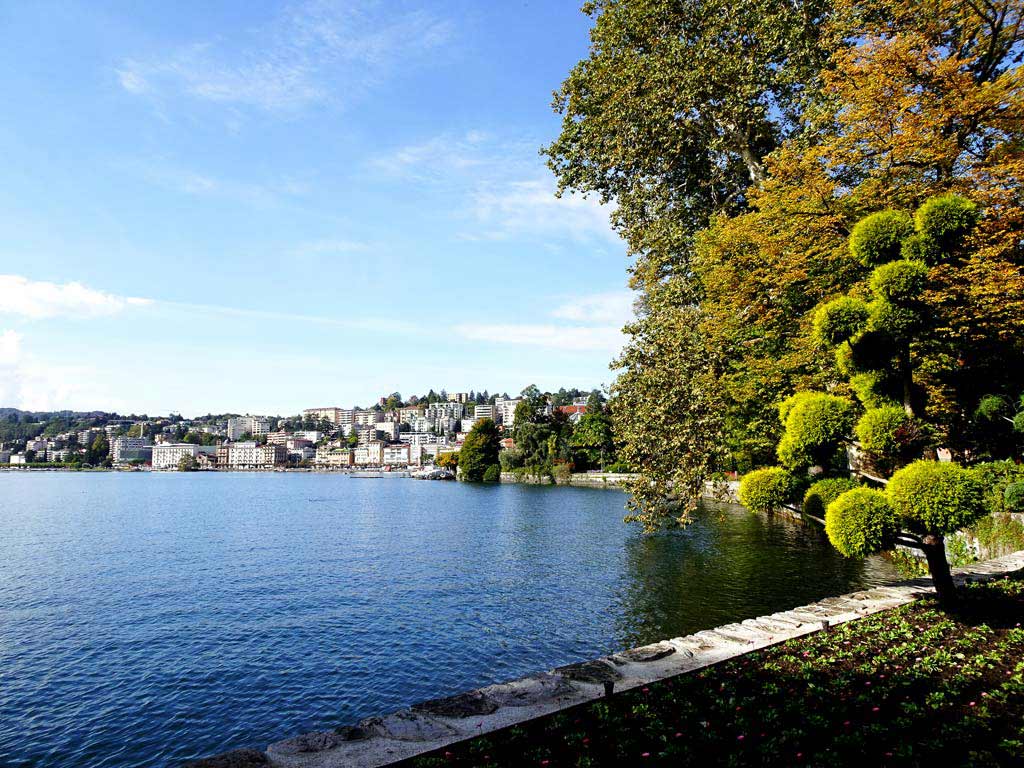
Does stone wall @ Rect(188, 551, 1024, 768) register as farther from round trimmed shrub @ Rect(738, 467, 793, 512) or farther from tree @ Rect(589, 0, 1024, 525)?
tree @ Rect(589, 0, 1024, 525)

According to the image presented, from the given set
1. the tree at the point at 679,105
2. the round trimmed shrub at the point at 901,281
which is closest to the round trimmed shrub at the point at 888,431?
the round trimmed shrub at the point at 901,281

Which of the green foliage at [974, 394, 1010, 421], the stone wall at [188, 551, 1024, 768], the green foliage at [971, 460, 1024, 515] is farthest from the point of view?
the green foliage at [974, 394, 1010, 421]

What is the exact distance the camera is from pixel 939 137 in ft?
49.6

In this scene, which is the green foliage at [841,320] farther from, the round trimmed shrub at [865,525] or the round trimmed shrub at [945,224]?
the round trimmed shrub at [865,525]

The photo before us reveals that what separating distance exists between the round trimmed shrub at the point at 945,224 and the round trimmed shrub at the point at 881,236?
31 cm

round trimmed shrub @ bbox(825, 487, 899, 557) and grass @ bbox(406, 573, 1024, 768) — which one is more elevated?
round trimmed shrub @ bbox(825, 487, 899, 557)

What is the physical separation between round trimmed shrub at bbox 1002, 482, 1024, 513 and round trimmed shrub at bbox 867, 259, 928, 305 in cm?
987

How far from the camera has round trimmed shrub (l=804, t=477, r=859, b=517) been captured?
1223 centimetres

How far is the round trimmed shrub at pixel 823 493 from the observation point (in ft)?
40.1

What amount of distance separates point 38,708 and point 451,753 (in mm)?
10583

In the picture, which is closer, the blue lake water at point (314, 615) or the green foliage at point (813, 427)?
the green foliage at point (813, 427)

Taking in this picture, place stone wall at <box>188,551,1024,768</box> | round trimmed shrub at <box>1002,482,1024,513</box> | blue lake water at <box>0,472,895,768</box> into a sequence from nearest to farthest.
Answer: stone wall at <box>188,551,1024,768</box>
blue lake water at <box>0,472,895,768</box>
round trimmed shrub at <box>1002,482,1024,513</box>

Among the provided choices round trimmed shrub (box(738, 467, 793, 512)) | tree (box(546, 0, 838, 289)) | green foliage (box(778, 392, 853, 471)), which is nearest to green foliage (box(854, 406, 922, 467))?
green foliage (box(778, 392, 853, 471))

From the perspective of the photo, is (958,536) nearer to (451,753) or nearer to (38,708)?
(451,753)
